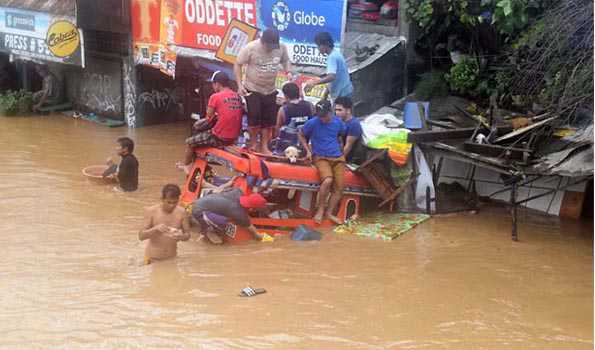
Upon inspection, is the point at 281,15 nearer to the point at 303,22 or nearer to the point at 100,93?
the point at 303,22

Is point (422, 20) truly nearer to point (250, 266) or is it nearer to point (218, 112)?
point (218, 112)

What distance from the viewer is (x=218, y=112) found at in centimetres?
1033

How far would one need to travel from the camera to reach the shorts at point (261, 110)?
10.7 meters

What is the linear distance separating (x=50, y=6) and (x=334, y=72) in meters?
9.51

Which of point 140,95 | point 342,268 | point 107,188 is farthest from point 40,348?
point 140,95

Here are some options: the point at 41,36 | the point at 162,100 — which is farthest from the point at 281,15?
the point at 41,36

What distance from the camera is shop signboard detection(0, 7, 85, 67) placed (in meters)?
18.0

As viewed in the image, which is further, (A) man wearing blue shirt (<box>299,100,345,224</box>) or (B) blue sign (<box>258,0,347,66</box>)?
(B) blue sign (<box>258,0,347,66</box>)

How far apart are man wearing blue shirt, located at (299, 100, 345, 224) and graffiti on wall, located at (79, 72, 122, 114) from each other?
9020mm

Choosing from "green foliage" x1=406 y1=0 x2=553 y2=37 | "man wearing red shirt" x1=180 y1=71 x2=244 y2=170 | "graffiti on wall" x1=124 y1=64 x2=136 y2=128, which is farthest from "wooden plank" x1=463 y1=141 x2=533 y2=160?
"graffiti on wall" x1=124 y1=64 x2=136 y2=128

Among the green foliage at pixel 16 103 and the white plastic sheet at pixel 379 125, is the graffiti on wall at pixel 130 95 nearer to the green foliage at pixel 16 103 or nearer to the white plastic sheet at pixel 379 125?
the green foliage at pixel 16 103

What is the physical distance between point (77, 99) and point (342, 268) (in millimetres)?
12625

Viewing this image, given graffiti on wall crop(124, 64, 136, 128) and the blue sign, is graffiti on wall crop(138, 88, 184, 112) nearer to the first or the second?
graffiti on wall crop(124, 64, 136, 128)

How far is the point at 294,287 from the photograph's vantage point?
27.8 feet
